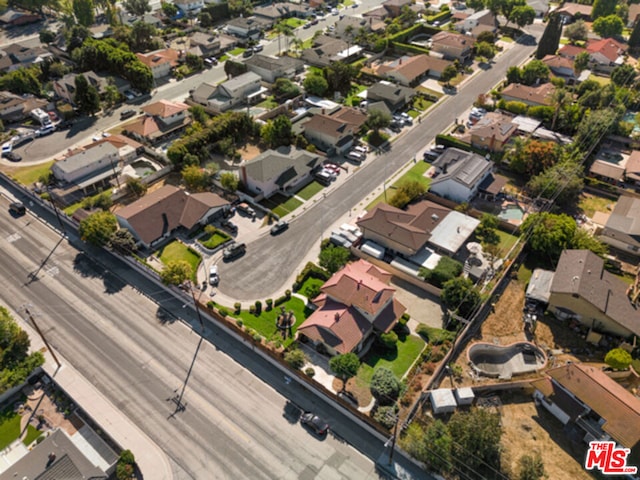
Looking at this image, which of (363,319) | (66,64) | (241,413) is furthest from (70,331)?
(66,64)

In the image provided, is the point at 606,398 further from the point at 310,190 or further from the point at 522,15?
the point at 522,15

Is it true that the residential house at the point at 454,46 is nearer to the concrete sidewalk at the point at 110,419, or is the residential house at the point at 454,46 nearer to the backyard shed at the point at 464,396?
the backyard shed at the point at 464,396

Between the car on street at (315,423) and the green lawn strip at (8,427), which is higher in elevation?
the car on street at (315,423)

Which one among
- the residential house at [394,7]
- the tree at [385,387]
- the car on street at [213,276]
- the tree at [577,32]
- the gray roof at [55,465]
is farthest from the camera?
the residential house at [394,7]

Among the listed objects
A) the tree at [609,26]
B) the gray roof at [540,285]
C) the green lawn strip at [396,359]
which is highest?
the tree at [609,26]

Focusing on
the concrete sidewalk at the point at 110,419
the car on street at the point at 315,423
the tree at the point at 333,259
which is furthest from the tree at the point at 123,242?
the car on street at the point at 315,423

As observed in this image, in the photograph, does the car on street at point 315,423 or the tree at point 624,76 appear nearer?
the car on street at point 315,423

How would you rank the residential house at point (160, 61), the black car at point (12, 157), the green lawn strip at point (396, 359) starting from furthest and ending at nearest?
the residential house at point (160, 61)
the black car at point (12, 157)
the green lawn strip at point (396, 359)

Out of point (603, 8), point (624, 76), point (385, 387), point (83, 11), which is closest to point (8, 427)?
point (385, 387)
